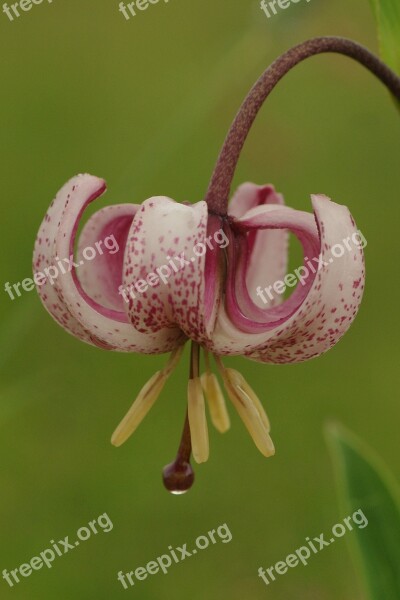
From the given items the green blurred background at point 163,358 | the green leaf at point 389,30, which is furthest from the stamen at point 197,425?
the green leaf at point 389,30

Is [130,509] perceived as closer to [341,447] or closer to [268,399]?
[268,399]

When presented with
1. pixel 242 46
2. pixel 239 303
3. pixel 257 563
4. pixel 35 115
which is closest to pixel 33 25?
pixel 35 115

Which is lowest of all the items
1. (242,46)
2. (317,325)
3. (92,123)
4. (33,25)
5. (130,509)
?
(130,509)
